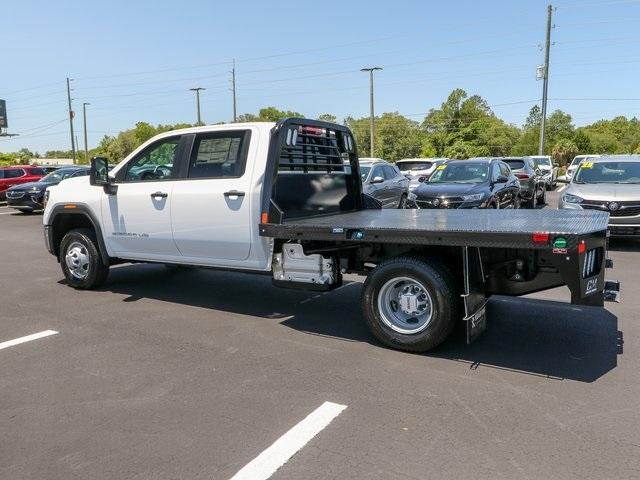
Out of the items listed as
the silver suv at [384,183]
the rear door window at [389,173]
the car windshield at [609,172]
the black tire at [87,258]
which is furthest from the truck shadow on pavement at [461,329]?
the rear door window at [389,173]

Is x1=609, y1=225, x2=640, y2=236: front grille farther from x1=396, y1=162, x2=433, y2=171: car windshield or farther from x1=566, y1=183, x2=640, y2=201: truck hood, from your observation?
x1=396, y1=162, x2=433, y2=171: car windshield

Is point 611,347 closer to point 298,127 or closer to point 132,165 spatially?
point 298,127

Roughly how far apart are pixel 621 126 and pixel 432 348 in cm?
11574

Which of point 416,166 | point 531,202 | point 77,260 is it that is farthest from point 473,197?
point 416,166

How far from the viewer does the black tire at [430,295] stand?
15.3 feet

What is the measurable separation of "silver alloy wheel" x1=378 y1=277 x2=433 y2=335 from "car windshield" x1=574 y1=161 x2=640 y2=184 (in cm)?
788

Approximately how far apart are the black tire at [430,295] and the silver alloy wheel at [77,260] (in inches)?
165

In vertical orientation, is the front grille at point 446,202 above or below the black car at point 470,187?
below

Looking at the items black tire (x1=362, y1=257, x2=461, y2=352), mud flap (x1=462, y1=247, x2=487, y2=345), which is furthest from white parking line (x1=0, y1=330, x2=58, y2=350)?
mud flap (x1=462, y1=247, x2=487, y2=345)

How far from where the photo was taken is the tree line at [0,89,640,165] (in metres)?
71.8

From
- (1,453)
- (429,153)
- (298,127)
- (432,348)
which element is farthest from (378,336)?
(429,153)

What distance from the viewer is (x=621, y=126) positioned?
Answer: 104500 mm

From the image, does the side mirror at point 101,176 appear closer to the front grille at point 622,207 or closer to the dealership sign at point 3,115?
the front grille at point 622,207

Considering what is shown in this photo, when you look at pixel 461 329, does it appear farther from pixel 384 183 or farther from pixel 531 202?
pixel 531 202
